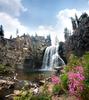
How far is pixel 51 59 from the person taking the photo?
196 feet

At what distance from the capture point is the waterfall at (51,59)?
57719mm

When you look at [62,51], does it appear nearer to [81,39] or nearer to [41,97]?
[81,39]

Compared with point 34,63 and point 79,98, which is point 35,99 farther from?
point 34,63

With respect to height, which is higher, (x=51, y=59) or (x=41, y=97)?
(x=51, y=59)

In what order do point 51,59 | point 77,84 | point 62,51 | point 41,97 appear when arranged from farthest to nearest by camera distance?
point 51,59 < point 62,51 < point 41,97 < point 77,84

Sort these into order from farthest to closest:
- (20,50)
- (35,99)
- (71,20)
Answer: (20,50), (71,20), (35,99)

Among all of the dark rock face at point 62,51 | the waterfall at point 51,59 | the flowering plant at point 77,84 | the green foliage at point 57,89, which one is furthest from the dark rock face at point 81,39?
the flowering plant at point 77,84

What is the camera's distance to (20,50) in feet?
226

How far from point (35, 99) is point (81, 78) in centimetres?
224

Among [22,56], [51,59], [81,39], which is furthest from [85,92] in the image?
[22,56]

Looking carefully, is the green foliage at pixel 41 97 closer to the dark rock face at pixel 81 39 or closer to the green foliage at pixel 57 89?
the green foliage at pixel 57 89

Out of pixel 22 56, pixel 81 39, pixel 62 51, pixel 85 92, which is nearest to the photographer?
pixel 85 92

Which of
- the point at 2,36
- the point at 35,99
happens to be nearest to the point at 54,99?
the point at 35,99

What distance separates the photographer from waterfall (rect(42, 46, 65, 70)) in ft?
189
